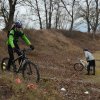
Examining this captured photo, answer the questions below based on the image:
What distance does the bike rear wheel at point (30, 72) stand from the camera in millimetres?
13352

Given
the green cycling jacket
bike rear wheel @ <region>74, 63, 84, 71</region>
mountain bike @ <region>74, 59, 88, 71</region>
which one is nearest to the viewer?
the green cycling jacket

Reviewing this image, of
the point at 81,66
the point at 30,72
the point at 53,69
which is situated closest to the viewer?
the point at 30,72

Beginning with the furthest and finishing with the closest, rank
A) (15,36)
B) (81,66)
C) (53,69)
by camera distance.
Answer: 1. (81,66)
2. (53,69)
3. (15,36)

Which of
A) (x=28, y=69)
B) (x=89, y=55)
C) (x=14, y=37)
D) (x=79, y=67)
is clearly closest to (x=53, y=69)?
(x=89, y=55)

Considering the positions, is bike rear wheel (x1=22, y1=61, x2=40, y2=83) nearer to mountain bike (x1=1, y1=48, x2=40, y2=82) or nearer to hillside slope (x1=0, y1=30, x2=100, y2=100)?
mountain bike (x1=1, y1=48, x2=40, y2=82)

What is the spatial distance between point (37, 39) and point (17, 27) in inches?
1108

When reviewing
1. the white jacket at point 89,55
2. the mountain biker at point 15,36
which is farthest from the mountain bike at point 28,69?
the white jacket at point 89,55

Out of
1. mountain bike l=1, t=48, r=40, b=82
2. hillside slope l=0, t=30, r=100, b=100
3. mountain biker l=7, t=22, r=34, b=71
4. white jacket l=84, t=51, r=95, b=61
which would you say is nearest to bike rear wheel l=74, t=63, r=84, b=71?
hillside slope l=0, t=30, r=100, b=100

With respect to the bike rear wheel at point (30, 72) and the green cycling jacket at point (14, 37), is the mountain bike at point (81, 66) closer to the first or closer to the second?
the green cycling jacket at point (14, 37)

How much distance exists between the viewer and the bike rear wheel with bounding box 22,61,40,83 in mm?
13352

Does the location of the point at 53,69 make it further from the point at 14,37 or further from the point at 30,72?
the point at 30,72

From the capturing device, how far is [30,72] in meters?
13.5

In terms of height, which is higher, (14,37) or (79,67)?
(14,37)

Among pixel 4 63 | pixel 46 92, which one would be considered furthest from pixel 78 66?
pixel 46 92
